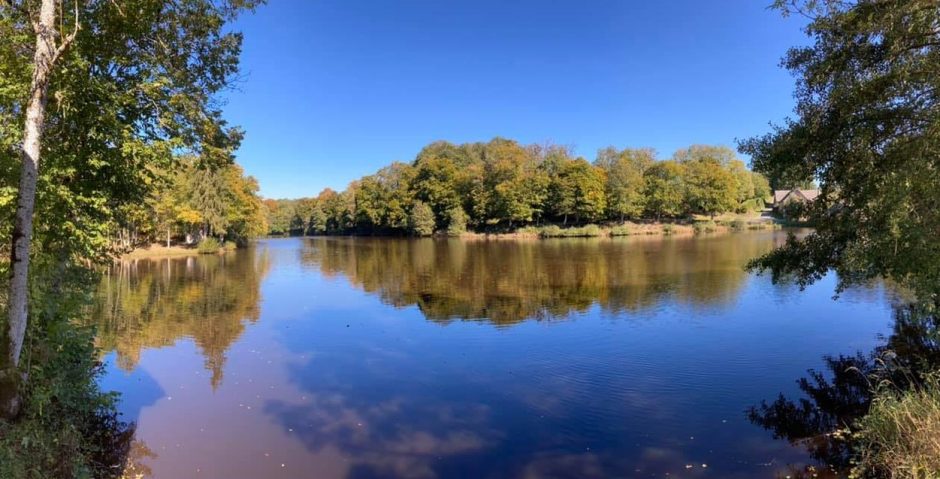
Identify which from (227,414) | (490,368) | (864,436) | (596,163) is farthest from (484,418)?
(596,163)

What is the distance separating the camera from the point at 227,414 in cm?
1046

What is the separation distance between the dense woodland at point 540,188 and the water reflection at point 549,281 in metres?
30.6

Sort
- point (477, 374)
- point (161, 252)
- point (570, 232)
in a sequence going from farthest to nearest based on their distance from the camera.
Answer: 1. point (570, 232)
2. point (161, 252)
3. point (477, 374)

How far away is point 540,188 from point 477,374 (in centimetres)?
6324

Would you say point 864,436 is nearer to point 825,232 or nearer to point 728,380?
point 728,380

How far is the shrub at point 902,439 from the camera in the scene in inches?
233

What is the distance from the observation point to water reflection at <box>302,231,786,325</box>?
2098 cm

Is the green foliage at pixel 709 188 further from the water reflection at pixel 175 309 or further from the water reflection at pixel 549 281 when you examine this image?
the water reflection at pixel 175 309

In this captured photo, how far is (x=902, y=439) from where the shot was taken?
255 inches

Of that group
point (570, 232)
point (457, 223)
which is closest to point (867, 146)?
point (570, 232)

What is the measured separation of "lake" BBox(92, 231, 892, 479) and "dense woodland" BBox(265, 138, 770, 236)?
48.5 meters

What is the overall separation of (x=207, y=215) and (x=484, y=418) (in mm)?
53751

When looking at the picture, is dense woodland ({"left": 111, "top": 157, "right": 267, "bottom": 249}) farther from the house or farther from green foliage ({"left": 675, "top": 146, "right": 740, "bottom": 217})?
green foliage ({"left": 675, "top": 146, "right": 740, "bottom": 217})

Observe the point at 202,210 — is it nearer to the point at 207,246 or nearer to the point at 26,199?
the point at 207,246
